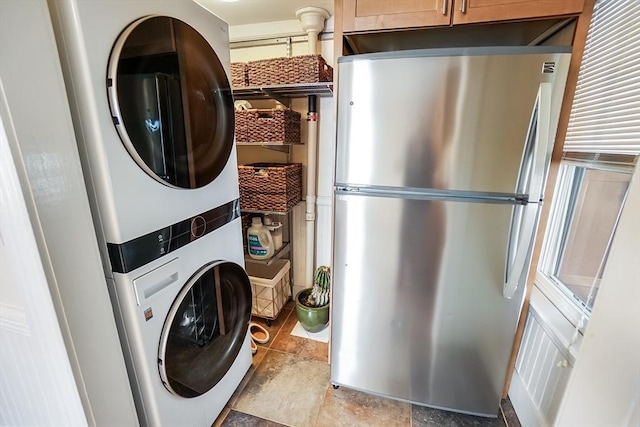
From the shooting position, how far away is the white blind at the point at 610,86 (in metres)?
0.92

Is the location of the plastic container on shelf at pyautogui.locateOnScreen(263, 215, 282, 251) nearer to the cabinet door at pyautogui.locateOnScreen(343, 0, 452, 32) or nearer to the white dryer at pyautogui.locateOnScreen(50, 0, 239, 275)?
the white dryer at pyautogui.locateOnScreen(50, 0, 239, 275)

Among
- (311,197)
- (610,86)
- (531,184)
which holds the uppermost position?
(610,86)

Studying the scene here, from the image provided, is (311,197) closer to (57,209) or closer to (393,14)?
(393,14)

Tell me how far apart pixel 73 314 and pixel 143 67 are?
0.71 metres

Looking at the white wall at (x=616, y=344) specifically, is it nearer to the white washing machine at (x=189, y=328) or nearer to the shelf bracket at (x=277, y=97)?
the white washing machine at (x=189, y=328)

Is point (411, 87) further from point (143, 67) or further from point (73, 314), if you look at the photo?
point (73, 314)

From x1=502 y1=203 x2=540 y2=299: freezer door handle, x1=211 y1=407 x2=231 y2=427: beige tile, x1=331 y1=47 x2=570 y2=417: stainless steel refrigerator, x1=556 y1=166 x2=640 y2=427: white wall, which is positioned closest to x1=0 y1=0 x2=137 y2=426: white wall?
x1=211 y1=407 x2=231 y2=427: beige tile

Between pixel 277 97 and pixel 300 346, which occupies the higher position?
pixel 277 97

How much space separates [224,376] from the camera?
1353mm

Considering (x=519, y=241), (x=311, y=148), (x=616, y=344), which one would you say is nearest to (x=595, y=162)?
(x=519, y=241)

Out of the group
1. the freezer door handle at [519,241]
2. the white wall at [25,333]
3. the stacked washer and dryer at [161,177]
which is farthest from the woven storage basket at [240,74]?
the freezer door handle at [519,241]

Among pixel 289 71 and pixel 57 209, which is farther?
pixel 289 71

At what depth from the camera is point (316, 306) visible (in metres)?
1.95

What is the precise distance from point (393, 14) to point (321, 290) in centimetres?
163
